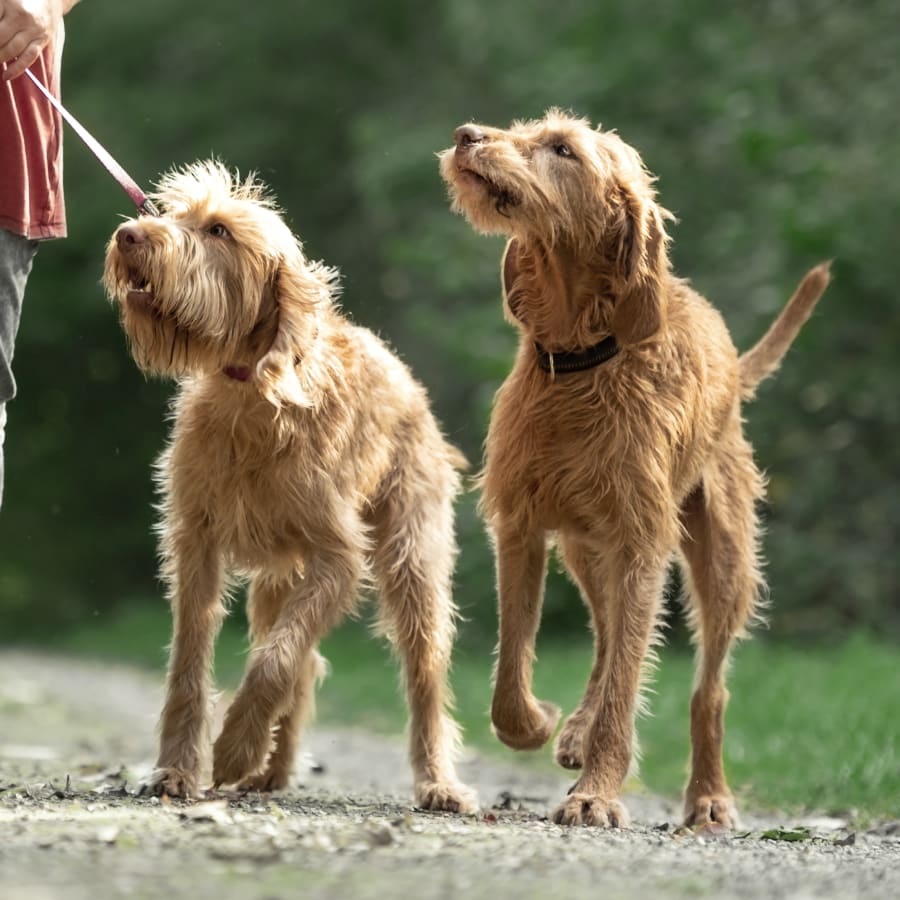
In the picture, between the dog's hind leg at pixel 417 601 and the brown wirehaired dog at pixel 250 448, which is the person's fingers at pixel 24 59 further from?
the dog's hind leg at pixel 417 601

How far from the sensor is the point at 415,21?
24500 millimetres

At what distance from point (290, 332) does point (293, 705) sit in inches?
64.3

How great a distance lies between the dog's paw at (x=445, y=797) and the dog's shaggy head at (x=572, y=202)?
1.72m

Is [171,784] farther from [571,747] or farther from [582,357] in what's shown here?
[582,357]

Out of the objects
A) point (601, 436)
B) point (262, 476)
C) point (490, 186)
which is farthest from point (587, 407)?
point (262, 476)

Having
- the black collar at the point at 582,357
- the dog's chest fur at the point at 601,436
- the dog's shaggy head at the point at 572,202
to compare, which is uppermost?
the dog's shaggy head at the point at 572,202

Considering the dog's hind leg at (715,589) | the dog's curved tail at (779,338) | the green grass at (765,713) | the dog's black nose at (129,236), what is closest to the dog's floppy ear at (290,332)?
the dog's black nose at (129,236)

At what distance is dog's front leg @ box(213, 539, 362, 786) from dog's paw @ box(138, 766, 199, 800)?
4.1 inches

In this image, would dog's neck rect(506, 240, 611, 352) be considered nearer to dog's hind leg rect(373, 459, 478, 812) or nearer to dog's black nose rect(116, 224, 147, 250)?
dog's hind leg rect(373, 459, 478, 812)

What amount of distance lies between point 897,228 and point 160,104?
13.1m

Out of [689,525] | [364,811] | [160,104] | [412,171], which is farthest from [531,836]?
[160,104]

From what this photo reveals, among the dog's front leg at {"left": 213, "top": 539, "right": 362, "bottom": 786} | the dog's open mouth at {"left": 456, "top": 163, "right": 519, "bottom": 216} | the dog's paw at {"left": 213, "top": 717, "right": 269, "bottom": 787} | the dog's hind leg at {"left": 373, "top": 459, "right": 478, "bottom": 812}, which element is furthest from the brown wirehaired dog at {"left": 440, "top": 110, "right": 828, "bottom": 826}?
the dog's paw at {"left": 213, "top": 717, "right": 269, "bottom": 787}

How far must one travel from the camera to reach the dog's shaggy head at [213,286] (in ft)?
17.9

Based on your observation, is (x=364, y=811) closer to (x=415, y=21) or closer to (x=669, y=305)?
(x=669, y=305)
